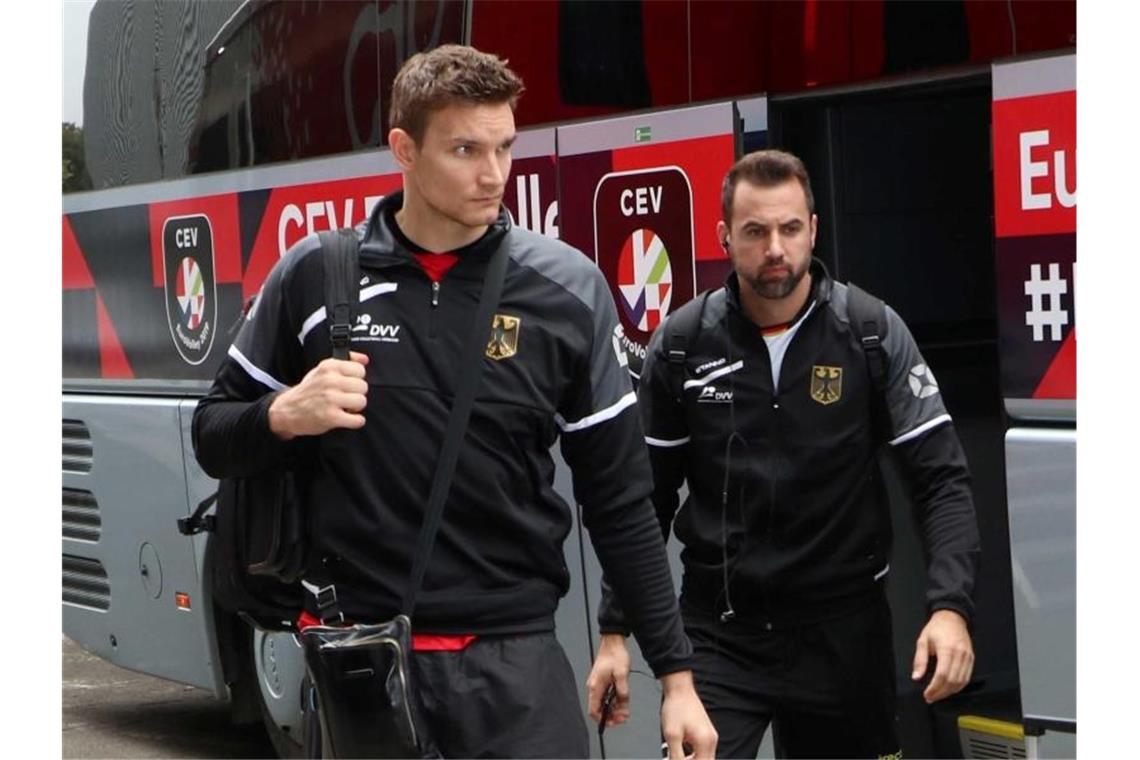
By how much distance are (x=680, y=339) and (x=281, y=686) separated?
302 centimetres

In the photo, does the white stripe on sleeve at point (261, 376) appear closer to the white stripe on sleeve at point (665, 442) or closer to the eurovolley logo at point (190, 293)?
the white stripe on sleeve at point (665, 442)

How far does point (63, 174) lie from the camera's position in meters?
8.43

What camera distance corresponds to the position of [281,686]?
718 centimetres

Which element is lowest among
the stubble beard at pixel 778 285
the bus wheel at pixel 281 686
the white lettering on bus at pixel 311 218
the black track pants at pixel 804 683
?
the bus wheel at pixel 281 686

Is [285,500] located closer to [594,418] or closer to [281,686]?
[594,418]

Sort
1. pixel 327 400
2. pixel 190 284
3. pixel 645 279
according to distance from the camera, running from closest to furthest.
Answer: pixel 327 400 → pixel 645 279 → pixel 190 284

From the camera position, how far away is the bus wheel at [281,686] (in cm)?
711

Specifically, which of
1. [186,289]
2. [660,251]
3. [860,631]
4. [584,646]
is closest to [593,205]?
[660,251]

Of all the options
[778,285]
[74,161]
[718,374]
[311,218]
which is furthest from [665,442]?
[74,161]

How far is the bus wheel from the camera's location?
711 centimetres

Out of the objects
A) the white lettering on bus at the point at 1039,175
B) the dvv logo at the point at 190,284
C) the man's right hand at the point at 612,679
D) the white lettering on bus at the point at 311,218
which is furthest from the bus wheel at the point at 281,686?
the white lettering on bus at the point at 1039,175

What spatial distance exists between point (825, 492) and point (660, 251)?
1.33m

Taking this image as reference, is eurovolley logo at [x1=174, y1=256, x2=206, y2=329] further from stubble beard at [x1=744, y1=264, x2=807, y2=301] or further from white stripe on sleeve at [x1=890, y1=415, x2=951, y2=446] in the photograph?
white stripe on sleeve at [x1=890, y1=415, x2=951, y2=446]

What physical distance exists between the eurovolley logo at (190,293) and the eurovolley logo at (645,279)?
236cm
